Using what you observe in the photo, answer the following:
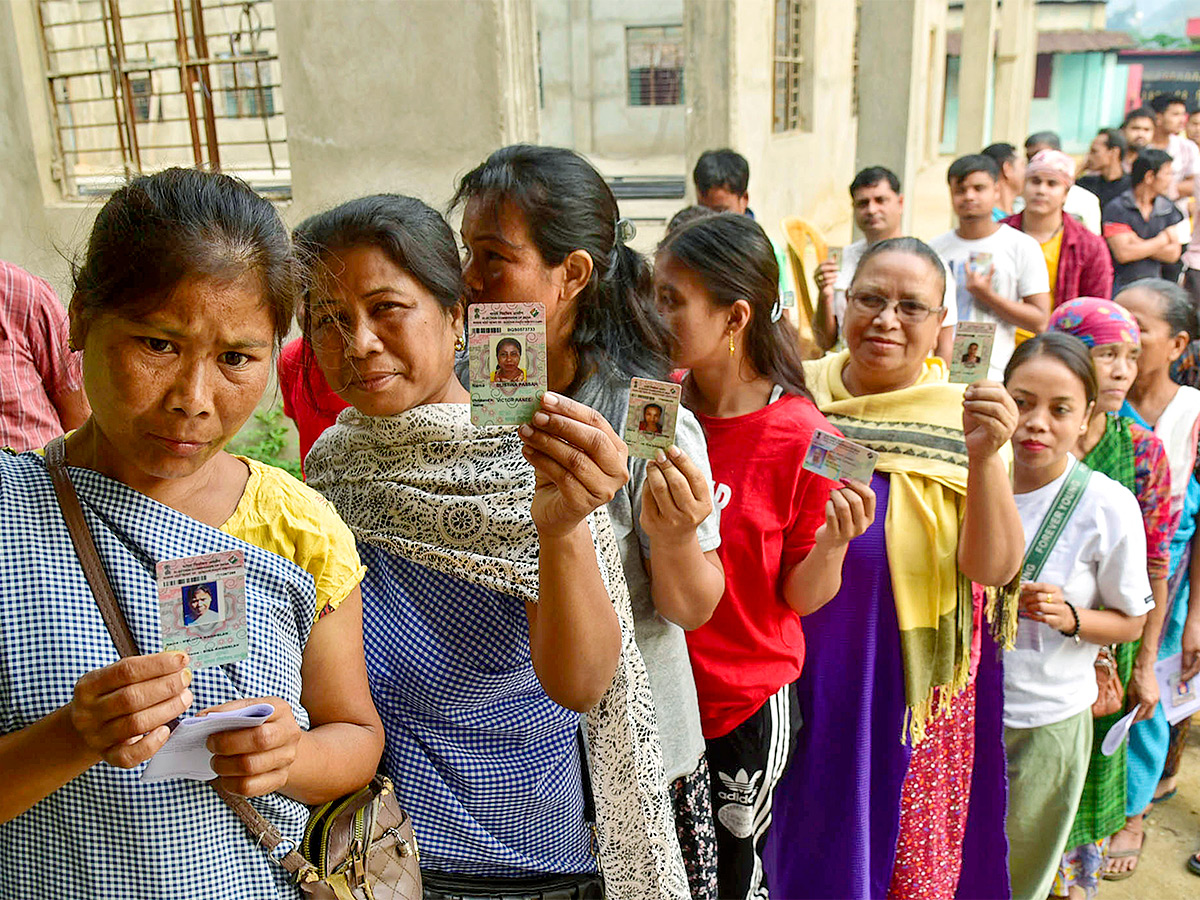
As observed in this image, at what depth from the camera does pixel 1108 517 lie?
286 centimetres

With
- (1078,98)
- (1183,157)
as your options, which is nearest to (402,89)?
(1183,157)

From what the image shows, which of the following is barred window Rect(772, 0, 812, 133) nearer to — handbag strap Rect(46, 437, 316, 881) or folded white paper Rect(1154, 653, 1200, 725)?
folded white paper Rect(1154, 653, 1200, 725)

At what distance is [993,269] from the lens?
16.0 ft

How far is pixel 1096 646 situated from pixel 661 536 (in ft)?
5.69

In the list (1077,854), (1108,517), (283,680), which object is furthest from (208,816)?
(1077,854)

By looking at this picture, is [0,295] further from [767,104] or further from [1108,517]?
[767,104]

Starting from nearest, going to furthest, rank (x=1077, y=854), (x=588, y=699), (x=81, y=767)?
(x=81, y=767) → (x=588, y=699) → (x=1077, y=854)

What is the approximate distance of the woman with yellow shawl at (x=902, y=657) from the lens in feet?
8.66

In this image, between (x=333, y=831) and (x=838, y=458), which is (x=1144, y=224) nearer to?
(x=838, y=458)

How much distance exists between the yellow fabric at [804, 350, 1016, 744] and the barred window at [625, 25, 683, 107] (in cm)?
1944

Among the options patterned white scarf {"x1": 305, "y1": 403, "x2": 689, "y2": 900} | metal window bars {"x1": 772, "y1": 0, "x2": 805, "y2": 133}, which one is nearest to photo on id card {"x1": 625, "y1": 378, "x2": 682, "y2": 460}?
patterned white scarf {"x1": 305, "y1": 403, "x2": 689, "y2": 900}

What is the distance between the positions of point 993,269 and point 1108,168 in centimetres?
460

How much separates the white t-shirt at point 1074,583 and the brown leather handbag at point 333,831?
2.01 meters

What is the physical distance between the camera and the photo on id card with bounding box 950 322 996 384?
2445 millimetres
